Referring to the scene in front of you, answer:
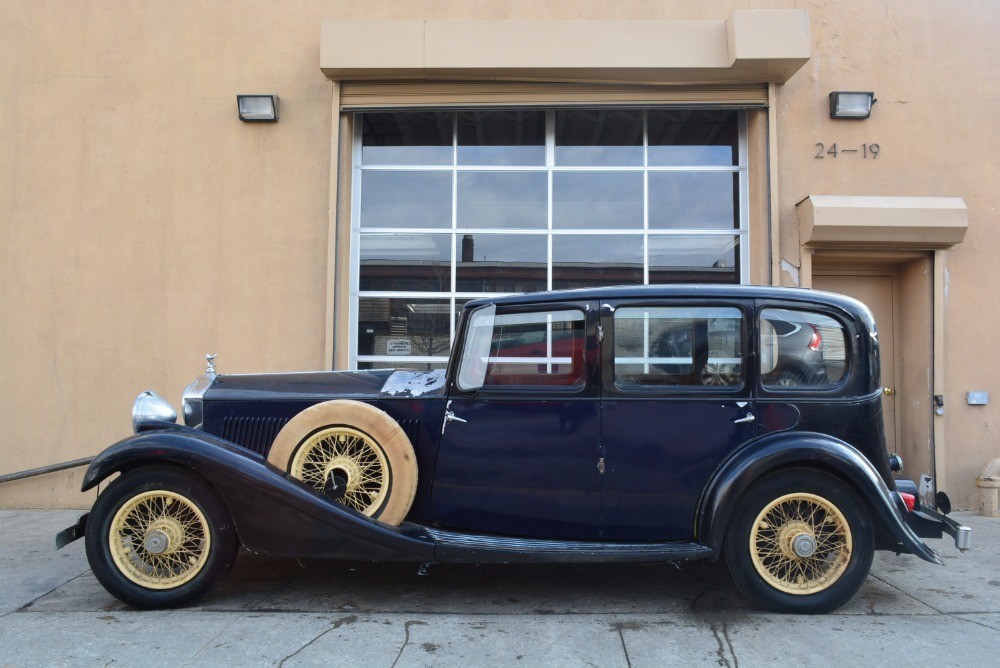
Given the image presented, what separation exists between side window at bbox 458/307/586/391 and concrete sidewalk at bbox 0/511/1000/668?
4.29 ft

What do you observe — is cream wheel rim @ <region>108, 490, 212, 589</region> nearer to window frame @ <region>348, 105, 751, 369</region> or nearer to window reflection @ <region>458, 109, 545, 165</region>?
window frame @ <region>348, 105, 751, 369</region>

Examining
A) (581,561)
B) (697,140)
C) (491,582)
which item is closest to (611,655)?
(581,561)

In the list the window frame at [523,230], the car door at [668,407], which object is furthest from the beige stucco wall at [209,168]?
the car door at [668,407]

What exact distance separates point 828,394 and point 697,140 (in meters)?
4.20

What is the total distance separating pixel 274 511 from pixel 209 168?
4402 millimetres

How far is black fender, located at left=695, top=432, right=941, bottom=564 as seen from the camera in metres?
4.05

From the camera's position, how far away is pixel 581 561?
4.07 metres

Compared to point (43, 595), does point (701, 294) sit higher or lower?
higher

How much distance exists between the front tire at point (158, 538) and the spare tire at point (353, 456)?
0.47 m

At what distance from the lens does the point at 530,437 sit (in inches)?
169

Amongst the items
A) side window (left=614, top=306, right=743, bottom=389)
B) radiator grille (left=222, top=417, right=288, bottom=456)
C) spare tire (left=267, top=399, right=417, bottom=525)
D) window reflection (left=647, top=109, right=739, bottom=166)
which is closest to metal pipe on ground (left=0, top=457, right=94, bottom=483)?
radiator grille (left=222, top=417, right=288, bottom=456)

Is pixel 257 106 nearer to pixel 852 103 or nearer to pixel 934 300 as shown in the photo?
pixel 852 103

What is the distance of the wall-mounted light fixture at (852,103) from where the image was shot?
707 cm

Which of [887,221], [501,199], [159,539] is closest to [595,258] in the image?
[501,199]
